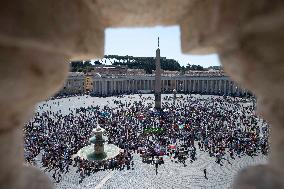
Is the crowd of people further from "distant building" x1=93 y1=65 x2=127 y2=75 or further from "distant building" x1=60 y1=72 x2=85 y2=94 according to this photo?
"distant building" x1=93 y1=65 x2=127 y2=75

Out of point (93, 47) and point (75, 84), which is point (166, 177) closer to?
point (93, 47)

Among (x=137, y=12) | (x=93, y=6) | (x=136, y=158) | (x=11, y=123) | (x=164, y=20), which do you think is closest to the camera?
A: (x=11, y=123)

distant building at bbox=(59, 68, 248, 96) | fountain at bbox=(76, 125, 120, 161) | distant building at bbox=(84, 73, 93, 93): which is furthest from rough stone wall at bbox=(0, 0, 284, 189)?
distant building at bbox=(84, 73, 93, 93)

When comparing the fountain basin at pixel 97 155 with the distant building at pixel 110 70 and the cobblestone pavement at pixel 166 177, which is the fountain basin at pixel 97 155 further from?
the distant building at pixel 110 70

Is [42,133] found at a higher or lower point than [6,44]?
lower

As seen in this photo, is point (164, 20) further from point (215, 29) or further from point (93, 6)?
point (215, 29)

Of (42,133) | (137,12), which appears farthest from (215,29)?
(42,133)
